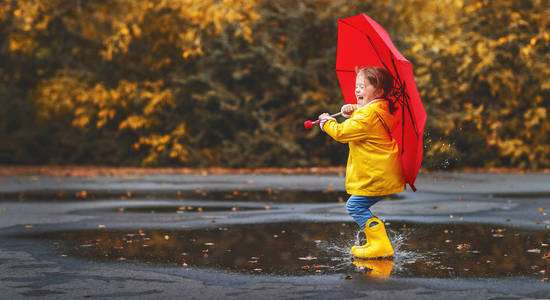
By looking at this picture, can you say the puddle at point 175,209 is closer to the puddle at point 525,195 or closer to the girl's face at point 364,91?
the puddle at point 525,195

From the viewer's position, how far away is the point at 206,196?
1384 centimetres

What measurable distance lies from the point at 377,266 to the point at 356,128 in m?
1.11

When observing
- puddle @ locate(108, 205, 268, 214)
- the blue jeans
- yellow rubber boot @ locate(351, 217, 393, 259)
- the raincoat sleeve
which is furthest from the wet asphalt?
the raincoat sleeve

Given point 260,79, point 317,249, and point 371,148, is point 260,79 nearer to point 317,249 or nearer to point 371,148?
point 317,249

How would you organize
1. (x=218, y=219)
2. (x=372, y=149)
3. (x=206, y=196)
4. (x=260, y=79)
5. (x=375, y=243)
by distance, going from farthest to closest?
(x=260, y=79)
(x=206, y=196)
(x=218, y=219)
(x=375, y=243)
(x=372, y=149)

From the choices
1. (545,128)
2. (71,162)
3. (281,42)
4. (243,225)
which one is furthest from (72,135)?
(243,225)

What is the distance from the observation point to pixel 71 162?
77.3 feet

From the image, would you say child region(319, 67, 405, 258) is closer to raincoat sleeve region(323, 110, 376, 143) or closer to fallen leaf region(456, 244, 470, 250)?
raincoat sleeve region(323, 110, 376, 143)

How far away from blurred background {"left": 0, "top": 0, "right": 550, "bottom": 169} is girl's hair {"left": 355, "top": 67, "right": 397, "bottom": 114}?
13219 millimetres

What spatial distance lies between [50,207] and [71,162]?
1174 cm

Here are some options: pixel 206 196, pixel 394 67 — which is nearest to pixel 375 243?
pixel 394 67

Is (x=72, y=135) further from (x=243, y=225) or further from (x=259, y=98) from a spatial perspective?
(x=243, y=225)

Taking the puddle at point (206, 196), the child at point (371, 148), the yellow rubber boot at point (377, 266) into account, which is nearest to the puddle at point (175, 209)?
the puddle at point (206, 196)

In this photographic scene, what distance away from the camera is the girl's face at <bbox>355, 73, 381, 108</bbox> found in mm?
7008
